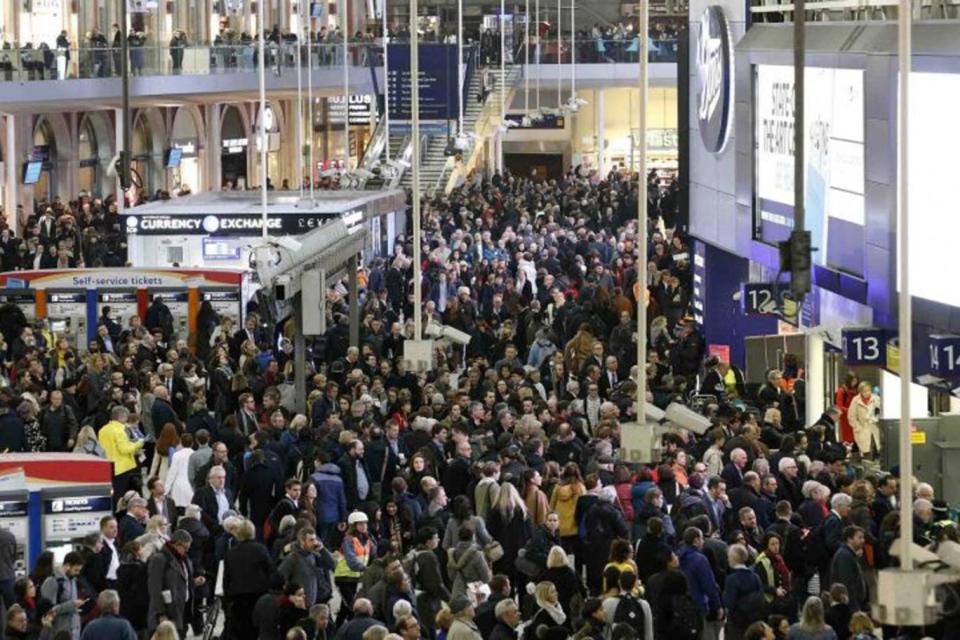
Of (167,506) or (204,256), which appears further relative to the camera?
(204,256)

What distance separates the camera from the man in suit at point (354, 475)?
23062mm

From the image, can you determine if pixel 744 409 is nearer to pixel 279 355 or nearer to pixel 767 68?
pixel 767 68

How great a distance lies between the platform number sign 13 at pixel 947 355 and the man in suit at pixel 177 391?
28.2 feet

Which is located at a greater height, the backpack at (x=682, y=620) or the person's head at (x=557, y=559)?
the person's head at (x=557, y=559)

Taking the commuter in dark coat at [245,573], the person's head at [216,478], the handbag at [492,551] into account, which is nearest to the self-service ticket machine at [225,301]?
the person's head at [216,478]

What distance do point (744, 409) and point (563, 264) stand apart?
59.5 feet

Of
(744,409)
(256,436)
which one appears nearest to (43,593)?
(256,436)

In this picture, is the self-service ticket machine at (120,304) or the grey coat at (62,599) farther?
the self-service ticket machine at (120,304)

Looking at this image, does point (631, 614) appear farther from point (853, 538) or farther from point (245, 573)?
point (245, 573)

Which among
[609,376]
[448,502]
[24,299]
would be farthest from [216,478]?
[24,299]

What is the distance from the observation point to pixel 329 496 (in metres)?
22.2

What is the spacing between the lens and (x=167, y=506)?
21.7m

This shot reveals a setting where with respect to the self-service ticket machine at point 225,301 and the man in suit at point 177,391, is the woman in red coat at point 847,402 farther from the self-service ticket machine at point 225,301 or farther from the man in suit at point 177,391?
the self-service ticket machine at point 225,301

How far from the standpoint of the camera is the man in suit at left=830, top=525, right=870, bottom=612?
19.2 m
